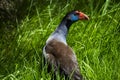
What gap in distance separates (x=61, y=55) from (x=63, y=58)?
0.16 feet

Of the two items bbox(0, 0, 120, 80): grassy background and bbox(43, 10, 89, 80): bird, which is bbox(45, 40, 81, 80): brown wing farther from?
bbox(0, 0, 120, 80): grassy background

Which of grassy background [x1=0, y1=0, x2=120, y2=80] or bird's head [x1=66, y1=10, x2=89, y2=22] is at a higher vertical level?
bird's head [x1=66, y1=10, x2=89, y2=22]

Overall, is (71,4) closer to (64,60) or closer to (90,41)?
(90,41)

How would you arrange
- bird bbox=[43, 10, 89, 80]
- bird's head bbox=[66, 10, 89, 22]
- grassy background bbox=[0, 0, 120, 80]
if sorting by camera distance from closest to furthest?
bird bbox=[43, 10, 89, 80], grassy background bbox=[0, 0, 120, 80], bird's head bbox=[66, 10, 89, 22]

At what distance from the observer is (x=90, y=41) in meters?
5.21

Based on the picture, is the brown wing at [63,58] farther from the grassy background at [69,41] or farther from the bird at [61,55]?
the grassy background at [69,41]

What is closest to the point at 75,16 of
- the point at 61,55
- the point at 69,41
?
the point at 69,41

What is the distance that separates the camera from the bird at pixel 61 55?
4.41 m

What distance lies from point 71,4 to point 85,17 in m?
0.77

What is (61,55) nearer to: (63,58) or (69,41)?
(63,58)

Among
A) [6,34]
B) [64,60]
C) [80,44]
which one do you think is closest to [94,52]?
[80,44]

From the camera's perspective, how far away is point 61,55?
458 cm

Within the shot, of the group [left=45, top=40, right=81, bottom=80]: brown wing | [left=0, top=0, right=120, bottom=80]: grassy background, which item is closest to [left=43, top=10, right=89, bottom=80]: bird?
[left=45, top=40, right=81, bottom=80]: brown wing

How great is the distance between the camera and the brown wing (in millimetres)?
4422
